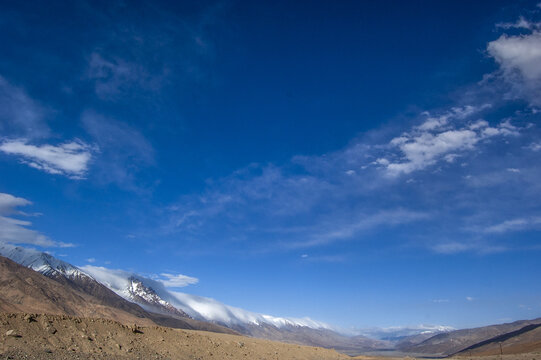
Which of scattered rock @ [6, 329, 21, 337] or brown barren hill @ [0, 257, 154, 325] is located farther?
brown barren hill @ [0, 257, 154, 325]

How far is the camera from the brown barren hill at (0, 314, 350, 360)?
18.2 meters

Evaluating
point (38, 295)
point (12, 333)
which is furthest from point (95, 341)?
point (38, 295)

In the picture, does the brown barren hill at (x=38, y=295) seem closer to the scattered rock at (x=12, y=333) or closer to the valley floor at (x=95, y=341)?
the valley floor at (x=95, y=341)

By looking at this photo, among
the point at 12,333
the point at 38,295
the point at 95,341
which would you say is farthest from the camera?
the point at 38,295

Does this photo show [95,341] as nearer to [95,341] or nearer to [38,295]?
[95,341]

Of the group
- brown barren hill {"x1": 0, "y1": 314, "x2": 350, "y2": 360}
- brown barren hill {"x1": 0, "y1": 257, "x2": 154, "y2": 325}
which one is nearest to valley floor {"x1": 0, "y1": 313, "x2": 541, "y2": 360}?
brown barren hill {"x1": 0, "y1": 314, "x2": 350, "y2": 360}

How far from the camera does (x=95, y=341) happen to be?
71.6ft

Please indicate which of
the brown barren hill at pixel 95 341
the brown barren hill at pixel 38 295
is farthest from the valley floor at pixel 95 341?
the brown barren hill at pixel 38 295

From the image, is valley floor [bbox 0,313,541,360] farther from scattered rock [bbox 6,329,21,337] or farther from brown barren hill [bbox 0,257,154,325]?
brown barren hill [bbox 0,257,154,325]

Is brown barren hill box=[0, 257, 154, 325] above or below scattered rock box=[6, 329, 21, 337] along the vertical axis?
above

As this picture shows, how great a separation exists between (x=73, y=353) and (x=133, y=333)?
666 centimetres

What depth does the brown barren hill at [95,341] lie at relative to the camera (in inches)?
719

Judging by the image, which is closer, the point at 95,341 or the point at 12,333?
the point at 12,333

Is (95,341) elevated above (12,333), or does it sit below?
below
